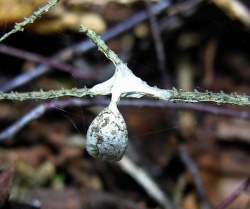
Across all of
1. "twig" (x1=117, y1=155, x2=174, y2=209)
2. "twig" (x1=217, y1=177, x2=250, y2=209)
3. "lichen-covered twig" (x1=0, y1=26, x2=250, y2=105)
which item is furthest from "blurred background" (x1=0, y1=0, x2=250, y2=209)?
"lichen-covered twig" (x1=0, y1=26, x2=250, y2=105)

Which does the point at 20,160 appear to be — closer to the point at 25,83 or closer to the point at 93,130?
the point at 25,83

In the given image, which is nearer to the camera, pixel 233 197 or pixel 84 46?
pixel 233 197

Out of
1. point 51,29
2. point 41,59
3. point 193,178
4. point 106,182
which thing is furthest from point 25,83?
point 193,178

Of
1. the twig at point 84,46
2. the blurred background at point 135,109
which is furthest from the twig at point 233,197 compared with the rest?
the twig at point 84,46

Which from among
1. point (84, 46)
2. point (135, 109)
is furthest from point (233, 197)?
point (84, 46)

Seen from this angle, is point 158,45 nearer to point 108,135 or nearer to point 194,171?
point 194,171

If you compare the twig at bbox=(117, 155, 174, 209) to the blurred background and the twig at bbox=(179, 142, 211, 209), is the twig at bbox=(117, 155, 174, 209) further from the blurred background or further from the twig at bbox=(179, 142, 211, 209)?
the twig at bbox=(179, 142, 211, 209)

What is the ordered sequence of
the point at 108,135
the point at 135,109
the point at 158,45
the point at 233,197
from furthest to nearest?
1. the point at 135,109
2. the point at 158,45
3. the point at 233,197
4. the point at 108,135
